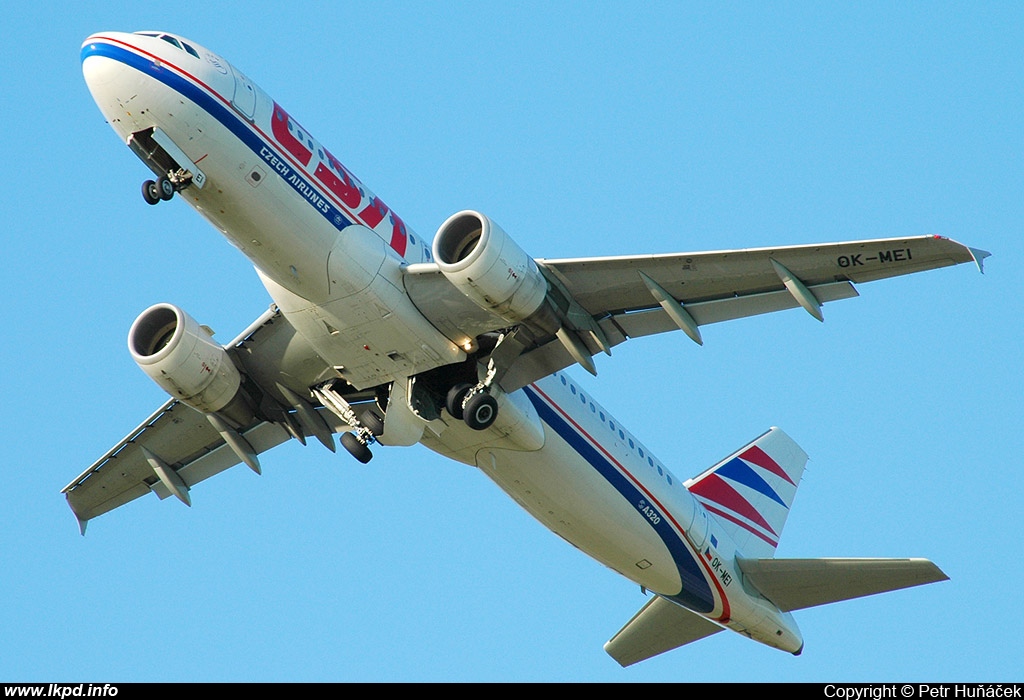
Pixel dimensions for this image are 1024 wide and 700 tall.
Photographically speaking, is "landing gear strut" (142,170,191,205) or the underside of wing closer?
the underside of wing

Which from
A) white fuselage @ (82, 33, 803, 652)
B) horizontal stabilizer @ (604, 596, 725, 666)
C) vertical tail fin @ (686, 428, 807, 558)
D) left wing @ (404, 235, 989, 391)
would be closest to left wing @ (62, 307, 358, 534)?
white fuselage @ (82, 33, 803, 652)

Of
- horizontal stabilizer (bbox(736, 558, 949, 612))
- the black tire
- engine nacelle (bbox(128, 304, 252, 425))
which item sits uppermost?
horizontal stabilizer (bbox(736, 558, 949, 612))

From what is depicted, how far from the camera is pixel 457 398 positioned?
85.5 feet

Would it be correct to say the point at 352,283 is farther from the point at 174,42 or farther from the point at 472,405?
the point at 174,42

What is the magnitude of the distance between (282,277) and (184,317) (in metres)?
3.08

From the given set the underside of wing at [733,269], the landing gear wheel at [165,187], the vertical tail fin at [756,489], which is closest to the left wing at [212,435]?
the landing gear wheel at [165,187]

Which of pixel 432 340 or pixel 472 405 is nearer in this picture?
pixel 432 340

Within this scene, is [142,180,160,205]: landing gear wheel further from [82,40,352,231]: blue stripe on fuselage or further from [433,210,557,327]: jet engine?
[433,210,557,327]: jet engine

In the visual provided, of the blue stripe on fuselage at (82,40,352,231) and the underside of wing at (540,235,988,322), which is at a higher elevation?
the underside of wing at (540,235,988,322)

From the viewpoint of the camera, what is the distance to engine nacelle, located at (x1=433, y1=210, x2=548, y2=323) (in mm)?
23453

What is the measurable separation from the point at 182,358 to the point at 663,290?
363 inches

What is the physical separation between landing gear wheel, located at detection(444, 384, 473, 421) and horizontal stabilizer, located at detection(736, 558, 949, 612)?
8966 mm

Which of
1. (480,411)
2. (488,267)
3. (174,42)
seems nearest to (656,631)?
(480,411)

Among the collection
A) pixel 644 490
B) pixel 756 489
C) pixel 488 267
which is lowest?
pixel 488 267
